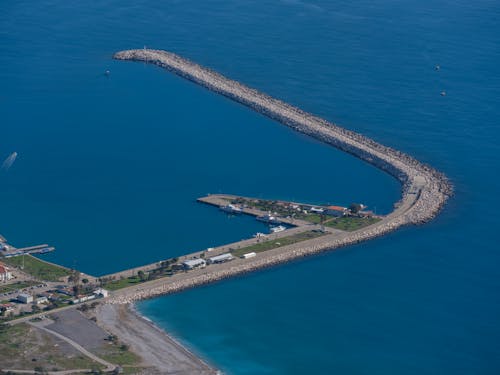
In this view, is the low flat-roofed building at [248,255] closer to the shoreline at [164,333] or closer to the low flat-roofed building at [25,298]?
the shoreline at [164,333]

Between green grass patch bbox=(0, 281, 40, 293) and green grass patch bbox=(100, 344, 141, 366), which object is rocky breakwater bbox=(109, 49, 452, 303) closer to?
green grass patch bbox=(0, 281, 40, 293)

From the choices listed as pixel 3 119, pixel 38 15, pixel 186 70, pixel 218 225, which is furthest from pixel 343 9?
pixel 218 225

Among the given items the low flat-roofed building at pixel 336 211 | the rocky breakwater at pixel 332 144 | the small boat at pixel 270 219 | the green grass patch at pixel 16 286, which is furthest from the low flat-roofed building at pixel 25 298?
the low flat-roofed building at pixel 336 211

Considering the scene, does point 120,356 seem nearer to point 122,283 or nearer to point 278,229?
point 122,283

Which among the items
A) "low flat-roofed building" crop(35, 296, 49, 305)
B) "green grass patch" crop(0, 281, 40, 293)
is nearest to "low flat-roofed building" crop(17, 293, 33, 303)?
"low flat-roofed building" crop(35, 296, 49, 305)

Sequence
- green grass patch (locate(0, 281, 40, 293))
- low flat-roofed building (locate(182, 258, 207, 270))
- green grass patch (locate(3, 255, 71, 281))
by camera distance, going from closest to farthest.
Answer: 1. green grass patch (locate(0, 281, 40, 293))
2. green grass patch (locate(3, 255, 71, 281))
3. low flat-roofed building (locate(182, 258, 207, 270))

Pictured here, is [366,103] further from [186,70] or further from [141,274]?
[141,274]
